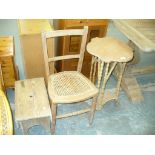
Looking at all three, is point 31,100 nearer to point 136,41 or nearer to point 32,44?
point 32,44

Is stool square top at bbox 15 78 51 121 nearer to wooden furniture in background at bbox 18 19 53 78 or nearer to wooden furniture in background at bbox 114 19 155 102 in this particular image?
wooden furniture in background at bbox 18 19 53 78

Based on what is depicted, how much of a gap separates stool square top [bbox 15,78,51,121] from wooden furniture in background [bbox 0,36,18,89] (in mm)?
302

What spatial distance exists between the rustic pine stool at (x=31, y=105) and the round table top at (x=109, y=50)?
67 cm

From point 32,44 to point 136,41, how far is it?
1.11 meters

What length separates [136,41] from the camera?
6.65 feet

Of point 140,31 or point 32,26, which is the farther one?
point 32,26

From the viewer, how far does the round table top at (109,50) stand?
1997mm

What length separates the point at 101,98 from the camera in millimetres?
2484

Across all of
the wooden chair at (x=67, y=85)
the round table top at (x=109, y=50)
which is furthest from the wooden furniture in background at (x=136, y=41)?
the wooden chair at (x=67, y=85)

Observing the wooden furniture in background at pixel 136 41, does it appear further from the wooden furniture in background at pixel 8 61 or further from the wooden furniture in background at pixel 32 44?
the wooden furniture in background at pixel 8 61

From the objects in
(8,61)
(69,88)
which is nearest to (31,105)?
(69,88)
